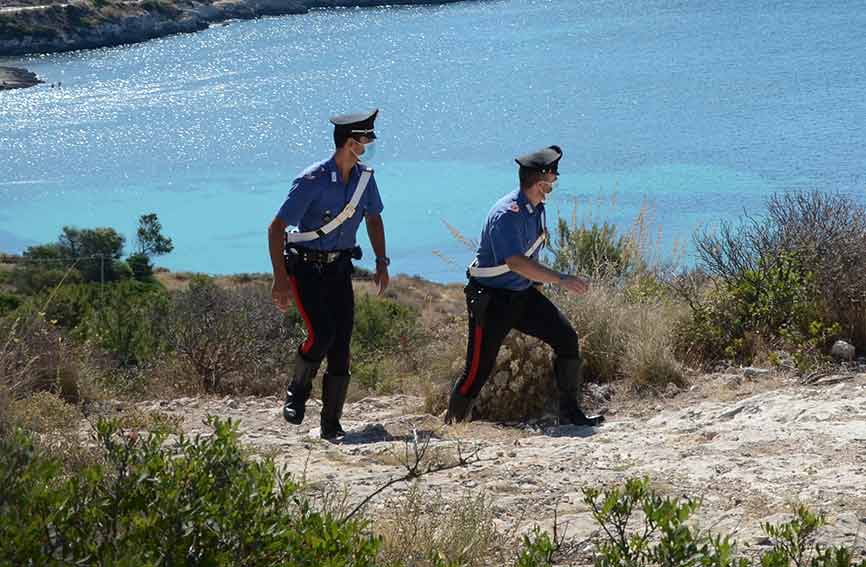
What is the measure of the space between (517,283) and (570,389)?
72cm

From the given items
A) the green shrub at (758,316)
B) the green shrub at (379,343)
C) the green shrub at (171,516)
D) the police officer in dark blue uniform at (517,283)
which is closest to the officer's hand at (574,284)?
the police officer in dark blue uniform at (517,283)

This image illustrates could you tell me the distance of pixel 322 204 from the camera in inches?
275

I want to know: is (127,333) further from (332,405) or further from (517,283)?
(517,283)

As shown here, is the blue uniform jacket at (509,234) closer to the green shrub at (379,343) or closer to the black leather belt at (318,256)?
the black leather belt at (318,256)

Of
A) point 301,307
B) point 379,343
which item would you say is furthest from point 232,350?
point 379,343

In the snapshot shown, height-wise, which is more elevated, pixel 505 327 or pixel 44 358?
pixel 505 327

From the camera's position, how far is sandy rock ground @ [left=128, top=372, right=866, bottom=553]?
17.1 feet

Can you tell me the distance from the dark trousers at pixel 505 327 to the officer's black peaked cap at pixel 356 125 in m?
0.98

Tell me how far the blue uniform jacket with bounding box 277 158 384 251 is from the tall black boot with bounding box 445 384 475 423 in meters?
1.02

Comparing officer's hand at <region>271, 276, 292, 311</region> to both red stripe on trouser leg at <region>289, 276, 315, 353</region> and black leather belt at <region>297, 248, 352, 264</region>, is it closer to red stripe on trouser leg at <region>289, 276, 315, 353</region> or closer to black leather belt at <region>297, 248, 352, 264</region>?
red stripe on trouser leg at <region>289, 276, 315, 353</region>

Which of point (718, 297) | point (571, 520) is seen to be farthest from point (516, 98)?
point (571, 520)

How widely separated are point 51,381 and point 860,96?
1456 inches

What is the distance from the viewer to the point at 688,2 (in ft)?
237

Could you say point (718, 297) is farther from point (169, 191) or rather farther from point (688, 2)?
point (688, 2)
